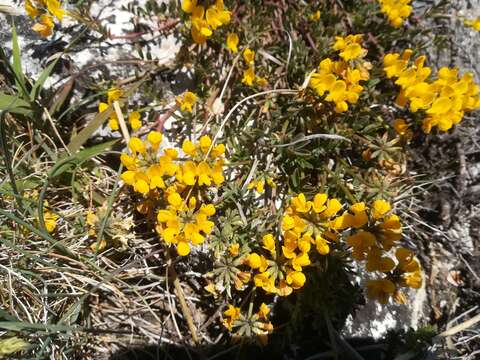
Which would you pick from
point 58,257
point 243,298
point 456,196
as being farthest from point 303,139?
point 58,257

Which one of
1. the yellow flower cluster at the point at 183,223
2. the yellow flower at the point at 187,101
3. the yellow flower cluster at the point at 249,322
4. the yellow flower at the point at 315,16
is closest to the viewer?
the yellow flower cluster at the point at 183,223

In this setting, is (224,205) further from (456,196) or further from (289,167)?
(456,196)

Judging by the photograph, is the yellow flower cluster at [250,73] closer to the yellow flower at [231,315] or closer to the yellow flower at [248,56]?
the yellow flower at [248,56]

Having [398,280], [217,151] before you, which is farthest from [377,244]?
[217,151]

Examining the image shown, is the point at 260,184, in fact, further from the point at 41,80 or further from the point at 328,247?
the point at 41,80

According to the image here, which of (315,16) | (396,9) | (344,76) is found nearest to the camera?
(344,76)

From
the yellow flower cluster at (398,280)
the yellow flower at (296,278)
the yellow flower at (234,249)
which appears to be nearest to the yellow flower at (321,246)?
→ the yellow flower at (296,278)

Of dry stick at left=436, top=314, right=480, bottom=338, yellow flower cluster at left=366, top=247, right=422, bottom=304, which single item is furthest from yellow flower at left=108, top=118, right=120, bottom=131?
dry stick at left=436, top=314, right=480, bottom=338
